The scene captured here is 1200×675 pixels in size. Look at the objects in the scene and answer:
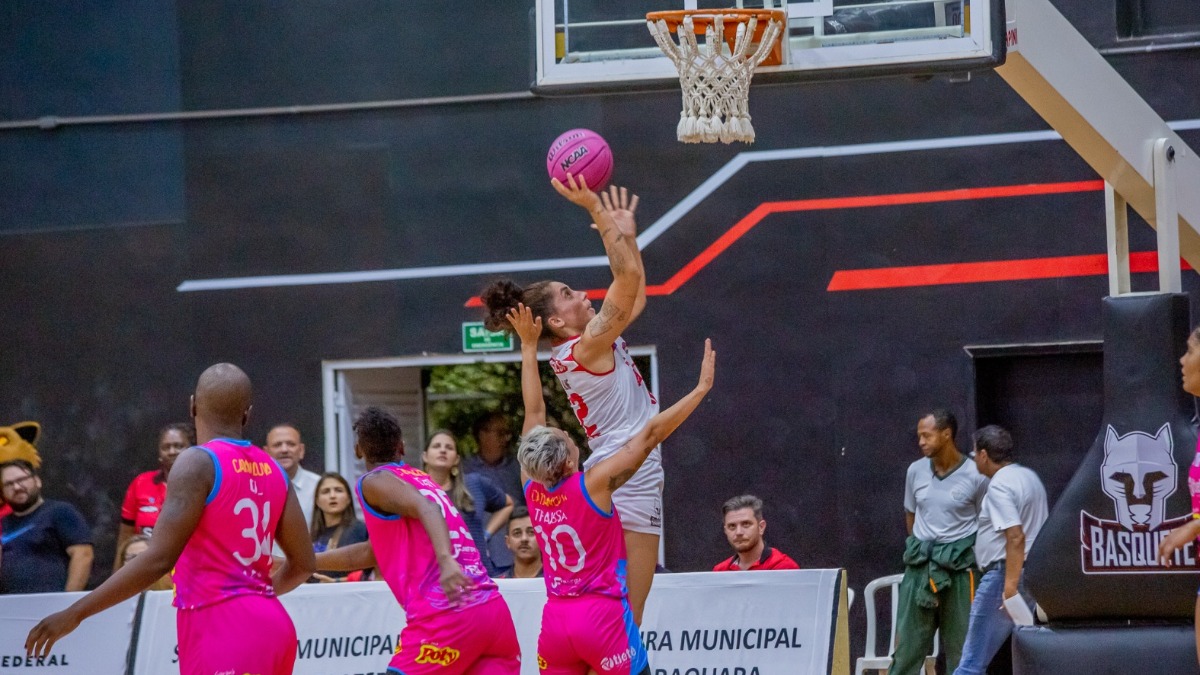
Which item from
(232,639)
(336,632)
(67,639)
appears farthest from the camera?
(67,639)

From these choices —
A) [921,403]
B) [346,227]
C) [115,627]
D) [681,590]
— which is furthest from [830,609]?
[346,227]

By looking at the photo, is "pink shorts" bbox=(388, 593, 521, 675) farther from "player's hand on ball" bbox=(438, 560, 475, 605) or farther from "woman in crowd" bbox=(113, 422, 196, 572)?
"woman in crowd" bbox=(113, 422, 196, 572)

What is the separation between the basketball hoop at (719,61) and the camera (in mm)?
7637

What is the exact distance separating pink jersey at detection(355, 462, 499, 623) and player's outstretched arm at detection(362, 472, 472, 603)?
2.0 inches

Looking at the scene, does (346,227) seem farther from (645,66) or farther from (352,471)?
(645,66)

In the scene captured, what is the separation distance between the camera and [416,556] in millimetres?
6461

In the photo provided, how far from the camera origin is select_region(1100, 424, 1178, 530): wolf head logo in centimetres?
815

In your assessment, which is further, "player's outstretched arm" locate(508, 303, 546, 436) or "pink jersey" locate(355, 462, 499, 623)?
"player's outstretched arm" locate(508, 303, 546, 436)

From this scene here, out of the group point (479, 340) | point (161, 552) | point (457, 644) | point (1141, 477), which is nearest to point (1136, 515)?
point (1141, 477)

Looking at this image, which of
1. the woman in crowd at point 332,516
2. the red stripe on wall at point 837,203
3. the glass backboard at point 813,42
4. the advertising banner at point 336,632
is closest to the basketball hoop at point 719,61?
the glass backboard at point 813,42

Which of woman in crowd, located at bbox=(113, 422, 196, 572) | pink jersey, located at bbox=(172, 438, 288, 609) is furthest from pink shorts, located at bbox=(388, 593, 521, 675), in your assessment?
woman in crowd, located at bbox=(113, 422, 196, 572)

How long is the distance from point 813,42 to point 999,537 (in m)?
4.29

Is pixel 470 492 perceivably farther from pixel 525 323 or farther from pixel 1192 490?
pixel 1192 490

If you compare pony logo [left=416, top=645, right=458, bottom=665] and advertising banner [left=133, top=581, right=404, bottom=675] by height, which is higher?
pony logo [left=416, top=645, right=458, bottom=665]
